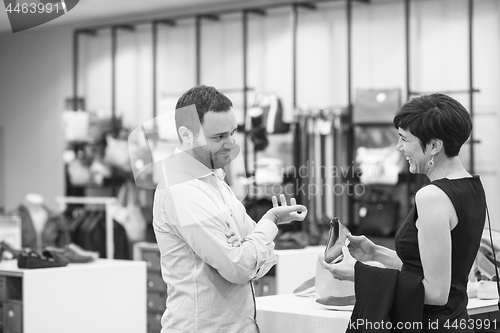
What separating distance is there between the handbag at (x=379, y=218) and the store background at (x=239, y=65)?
2.71 ft

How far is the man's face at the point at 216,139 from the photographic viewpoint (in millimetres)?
2096

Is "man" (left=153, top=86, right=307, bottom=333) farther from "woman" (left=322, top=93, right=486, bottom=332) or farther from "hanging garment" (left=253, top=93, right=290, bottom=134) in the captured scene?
"hanging garment" (left=253, top=93, right=290, bottom=134)

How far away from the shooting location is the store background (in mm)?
6414

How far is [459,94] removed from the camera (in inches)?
257

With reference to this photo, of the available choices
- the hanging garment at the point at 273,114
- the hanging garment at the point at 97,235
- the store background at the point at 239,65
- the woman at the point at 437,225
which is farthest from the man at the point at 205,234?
the hanging garment at the point at 97,235

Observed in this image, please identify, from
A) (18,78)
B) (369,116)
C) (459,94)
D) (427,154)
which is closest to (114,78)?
(18,78)

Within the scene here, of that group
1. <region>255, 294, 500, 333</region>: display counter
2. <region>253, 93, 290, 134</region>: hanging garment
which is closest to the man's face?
<region>255, 294, 500, 333</region>: display counter

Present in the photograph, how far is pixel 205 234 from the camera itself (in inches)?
79.5

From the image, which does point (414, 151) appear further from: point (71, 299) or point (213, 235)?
point (71, 299)

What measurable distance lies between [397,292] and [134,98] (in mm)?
7166

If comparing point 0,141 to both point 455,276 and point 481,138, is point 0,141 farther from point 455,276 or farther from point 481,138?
point 455,276

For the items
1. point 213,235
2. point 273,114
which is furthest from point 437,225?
point 273,114

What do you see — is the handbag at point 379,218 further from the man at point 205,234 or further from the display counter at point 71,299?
the man at point 205,234

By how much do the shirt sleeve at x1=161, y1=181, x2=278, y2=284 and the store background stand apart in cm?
454
